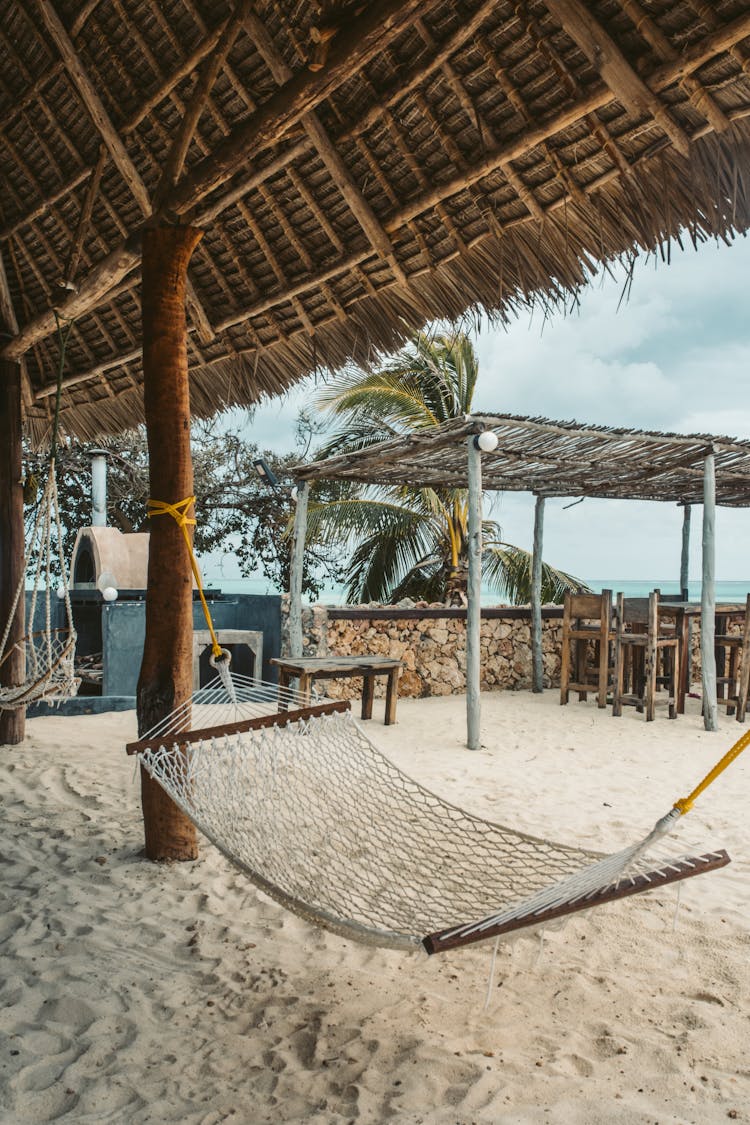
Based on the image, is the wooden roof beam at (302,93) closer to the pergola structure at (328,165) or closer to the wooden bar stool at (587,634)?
the pergola structure at (328,165)

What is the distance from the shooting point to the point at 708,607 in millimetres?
5695

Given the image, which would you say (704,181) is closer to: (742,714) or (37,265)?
(37,265)

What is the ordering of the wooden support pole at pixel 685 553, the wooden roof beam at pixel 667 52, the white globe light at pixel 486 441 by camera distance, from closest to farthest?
the wooden roof beam at pixel 667 52 < the white globe light at pixel 486 441 < the wooden support pole at pixel 685 553

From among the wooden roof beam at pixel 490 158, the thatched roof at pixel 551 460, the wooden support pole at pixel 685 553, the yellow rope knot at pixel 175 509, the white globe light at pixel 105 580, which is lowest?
the white globe light at pixel 105 580

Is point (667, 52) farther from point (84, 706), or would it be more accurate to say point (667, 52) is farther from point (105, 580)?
point (105, 580)

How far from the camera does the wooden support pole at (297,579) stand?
628 centimetres

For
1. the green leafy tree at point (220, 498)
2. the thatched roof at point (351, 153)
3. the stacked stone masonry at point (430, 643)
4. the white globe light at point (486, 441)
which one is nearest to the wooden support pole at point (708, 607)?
the white globe light at point (486, 441)

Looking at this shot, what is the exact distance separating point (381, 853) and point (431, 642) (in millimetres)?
4262

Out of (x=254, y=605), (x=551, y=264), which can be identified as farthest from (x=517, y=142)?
(x=254, y=605)

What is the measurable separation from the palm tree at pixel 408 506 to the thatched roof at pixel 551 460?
6.72ft

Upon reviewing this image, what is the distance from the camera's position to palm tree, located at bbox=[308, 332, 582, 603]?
30.1ft

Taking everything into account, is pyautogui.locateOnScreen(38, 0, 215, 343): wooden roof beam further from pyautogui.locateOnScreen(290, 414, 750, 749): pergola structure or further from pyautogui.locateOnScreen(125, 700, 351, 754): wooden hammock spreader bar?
pyautogui.locateOnScreen(290, 414, 750, 749): pergola structure

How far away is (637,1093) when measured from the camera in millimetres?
1538

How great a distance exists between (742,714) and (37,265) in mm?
5428
